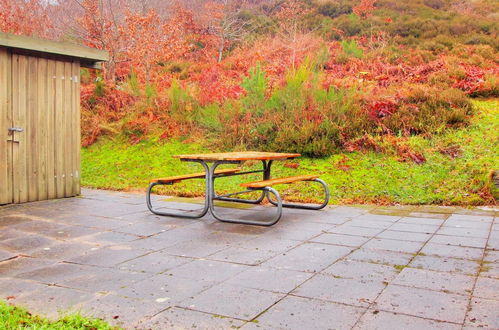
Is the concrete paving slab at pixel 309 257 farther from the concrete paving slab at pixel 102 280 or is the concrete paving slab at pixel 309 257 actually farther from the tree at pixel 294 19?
the tree at pixel 294 19

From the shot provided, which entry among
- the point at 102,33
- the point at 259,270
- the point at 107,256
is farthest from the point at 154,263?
the point at 102,33

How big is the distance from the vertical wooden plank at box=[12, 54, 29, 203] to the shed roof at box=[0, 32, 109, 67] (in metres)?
0.27

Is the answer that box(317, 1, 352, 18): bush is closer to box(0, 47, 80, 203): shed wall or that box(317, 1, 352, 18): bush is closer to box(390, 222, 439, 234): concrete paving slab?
box(0, 47, 80, 203): shed wall

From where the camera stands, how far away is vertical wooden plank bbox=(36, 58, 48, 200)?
285 inches

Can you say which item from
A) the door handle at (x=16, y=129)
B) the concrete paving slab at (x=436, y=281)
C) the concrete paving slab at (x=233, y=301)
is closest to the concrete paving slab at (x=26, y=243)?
the concrete paving slab at (x=233, y=301)

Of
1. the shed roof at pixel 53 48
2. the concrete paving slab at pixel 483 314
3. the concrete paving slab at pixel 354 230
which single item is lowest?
the concrete paving slab at pixel 483 314

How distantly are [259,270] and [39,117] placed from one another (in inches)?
190

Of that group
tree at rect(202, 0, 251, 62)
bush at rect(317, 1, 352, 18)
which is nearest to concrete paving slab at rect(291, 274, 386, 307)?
tree at rect(202, 0, 251, 62)

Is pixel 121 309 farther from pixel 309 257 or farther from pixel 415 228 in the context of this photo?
pixel 415 228

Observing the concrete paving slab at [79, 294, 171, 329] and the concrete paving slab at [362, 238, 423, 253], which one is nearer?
the concrete paving slab at [79, 294, 171, 329]

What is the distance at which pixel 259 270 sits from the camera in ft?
12.7

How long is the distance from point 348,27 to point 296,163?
1343 centimetres

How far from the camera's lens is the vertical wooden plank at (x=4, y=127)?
6.71 m

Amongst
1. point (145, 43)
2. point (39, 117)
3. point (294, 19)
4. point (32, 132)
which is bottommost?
point (32, 132)
